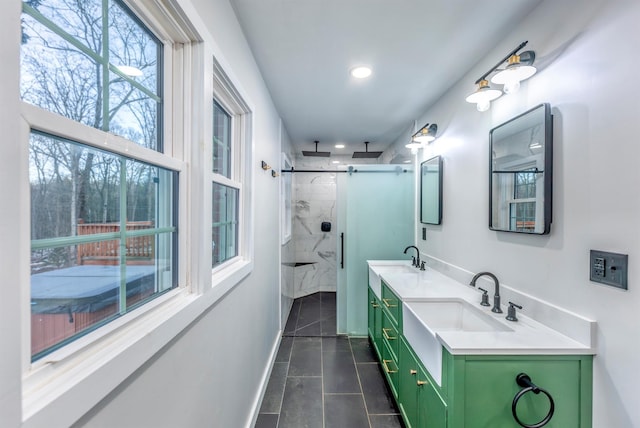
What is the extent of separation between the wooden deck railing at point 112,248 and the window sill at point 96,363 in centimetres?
15

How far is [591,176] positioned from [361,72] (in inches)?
58.7

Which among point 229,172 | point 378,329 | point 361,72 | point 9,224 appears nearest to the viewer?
point 9,224

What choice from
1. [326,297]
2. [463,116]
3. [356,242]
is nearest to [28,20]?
[463,116]

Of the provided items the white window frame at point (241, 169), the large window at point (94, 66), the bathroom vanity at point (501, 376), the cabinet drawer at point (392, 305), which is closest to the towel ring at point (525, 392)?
the bathroom vanity at point (501, 376)

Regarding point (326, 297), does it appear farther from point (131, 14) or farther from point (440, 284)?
point (131, 14)

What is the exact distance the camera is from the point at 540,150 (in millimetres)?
1282

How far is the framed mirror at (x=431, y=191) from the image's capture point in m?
2.39

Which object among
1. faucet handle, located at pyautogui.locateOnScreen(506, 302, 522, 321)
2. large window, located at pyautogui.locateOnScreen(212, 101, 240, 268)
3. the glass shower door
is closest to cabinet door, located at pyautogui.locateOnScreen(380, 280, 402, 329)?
faucet handle, located at pyautogui.locateOnScreen(506, 302, 522, 321)

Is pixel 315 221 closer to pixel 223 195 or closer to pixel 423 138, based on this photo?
pixel 423 138

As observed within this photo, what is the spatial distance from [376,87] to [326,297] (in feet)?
10.8

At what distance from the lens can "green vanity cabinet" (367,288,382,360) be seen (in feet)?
7.95

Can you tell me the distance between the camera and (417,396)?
1479 millimetres

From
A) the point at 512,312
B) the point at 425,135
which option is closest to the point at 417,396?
the point at 512,312

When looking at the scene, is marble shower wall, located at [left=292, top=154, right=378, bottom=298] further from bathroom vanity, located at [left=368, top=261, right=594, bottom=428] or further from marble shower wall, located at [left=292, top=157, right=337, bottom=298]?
bathroom vanity, located at [left=368, top=261, right=594, bottom=428]
